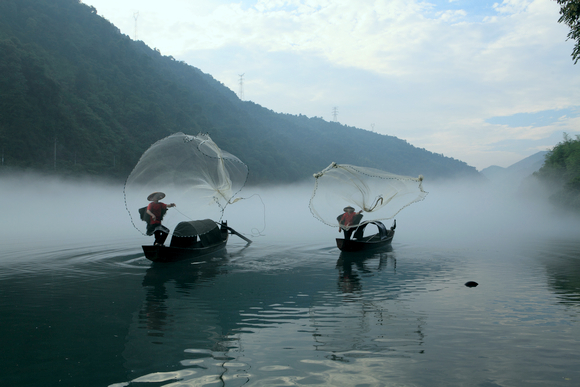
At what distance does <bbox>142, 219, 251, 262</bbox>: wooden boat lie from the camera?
734 inches

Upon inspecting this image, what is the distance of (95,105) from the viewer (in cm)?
9556

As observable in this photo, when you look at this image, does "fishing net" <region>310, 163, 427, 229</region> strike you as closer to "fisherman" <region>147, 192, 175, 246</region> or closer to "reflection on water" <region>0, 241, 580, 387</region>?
"reflection on water" <region>0, 241, 580, 387</region>

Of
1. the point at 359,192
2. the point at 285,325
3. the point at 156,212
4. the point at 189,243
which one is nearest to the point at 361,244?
the point at 359,192

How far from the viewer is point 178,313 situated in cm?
1154

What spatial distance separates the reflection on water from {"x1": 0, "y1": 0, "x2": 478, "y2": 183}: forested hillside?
2499 inches

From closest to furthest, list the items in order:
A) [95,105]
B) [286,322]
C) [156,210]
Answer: [286,322]
[156,210]
[95,105]

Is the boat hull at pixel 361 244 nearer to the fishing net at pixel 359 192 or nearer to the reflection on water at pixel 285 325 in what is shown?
the fishing net at pixel 359 192

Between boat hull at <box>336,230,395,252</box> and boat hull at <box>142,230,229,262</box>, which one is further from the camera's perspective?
boat hull at <box>336,230,395,252</box>

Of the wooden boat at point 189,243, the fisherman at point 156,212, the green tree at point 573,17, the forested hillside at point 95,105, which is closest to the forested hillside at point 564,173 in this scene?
the green tree at point 573,17

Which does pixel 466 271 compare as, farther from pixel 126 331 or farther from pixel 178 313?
pixel 126 331

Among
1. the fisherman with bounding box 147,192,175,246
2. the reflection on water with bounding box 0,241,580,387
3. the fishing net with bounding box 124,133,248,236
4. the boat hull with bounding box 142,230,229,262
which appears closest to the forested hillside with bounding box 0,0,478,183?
the boat hull with bounding box 142,230,229,262

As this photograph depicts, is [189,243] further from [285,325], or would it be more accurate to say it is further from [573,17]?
[573,17]

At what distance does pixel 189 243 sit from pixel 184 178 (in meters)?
3.50

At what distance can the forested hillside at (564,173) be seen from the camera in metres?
56.2
